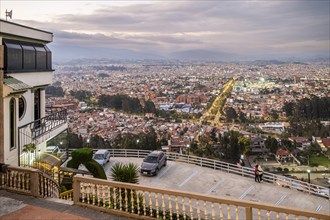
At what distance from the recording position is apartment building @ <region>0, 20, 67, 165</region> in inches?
392

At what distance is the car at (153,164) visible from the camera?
17.1 meters

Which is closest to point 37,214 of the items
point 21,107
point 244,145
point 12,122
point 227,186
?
point 12,122

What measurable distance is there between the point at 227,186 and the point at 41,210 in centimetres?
1070

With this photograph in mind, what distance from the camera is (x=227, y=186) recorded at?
1568 cm

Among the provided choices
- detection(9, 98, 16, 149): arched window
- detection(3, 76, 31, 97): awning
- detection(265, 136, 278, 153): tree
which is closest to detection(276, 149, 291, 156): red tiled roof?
detection(265, 136, 278, 153): tree

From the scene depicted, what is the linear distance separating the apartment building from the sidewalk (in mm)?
1866

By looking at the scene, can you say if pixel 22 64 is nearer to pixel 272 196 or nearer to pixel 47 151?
pixel 47 151

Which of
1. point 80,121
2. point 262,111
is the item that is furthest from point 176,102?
point 80,121

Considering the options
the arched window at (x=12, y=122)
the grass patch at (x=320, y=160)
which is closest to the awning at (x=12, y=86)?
the arched window at (x=12, y=122)

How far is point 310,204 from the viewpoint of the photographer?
13695 millimetres

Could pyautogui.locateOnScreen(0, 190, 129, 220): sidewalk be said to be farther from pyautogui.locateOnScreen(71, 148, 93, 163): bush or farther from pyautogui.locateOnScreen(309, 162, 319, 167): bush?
pyautogui.locateOnScreen(309, 162, 319, 167): bush

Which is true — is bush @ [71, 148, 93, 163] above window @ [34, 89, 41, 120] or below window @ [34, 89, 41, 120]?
below

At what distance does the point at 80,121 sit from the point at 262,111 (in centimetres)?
4165

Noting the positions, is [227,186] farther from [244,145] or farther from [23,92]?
[244,145]
